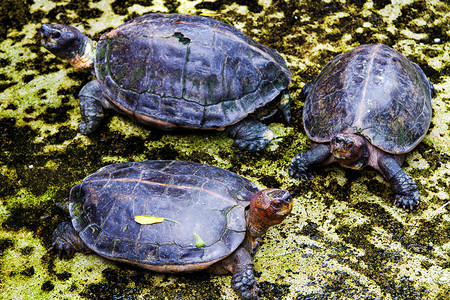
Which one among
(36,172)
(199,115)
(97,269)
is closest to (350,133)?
(199,115)

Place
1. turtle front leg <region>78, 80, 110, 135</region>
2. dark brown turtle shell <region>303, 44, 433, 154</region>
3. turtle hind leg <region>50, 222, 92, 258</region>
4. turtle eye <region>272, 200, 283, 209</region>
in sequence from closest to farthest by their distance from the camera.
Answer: turtle eye <region>272, 200, 283, 209</region> → turtle hind leg <region>50, 222, 92, 258</region> → dark brown turtle shell <region>303, 44, 433, 154</region> → turtle front leg <region>78, 80, 110, 135</region>

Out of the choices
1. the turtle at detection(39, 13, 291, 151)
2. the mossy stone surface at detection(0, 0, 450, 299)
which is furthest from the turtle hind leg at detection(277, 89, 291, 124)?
the mossy stone surface at detection(0, 0, 450, 299)

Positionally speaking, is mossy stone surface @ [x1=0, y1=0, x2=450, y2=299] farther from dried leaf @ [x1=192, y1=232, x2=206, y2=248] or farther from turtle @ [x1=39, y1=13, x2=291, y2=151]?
dried leaf @ [x1=192, y1=232, x2=206, y2=248]

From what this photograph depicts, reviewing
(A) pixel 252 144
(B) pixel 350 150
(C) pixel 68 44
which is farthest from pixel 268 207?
(C) pixel 68 44

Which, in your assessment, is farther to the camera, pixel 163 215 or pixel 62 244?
pixel 62 244

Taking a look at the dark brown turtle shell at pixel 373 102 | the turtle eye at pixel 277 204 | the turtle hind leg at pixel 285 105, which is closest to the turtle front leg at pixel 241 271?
the turtle eye at pixel 277 204

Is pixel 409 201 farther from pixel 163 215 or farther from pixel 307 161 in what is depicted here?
pixel 163 215

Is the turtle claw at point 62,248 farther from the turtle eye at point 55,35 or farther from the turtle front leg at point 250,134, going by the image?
the turtle eye at point 55,35
